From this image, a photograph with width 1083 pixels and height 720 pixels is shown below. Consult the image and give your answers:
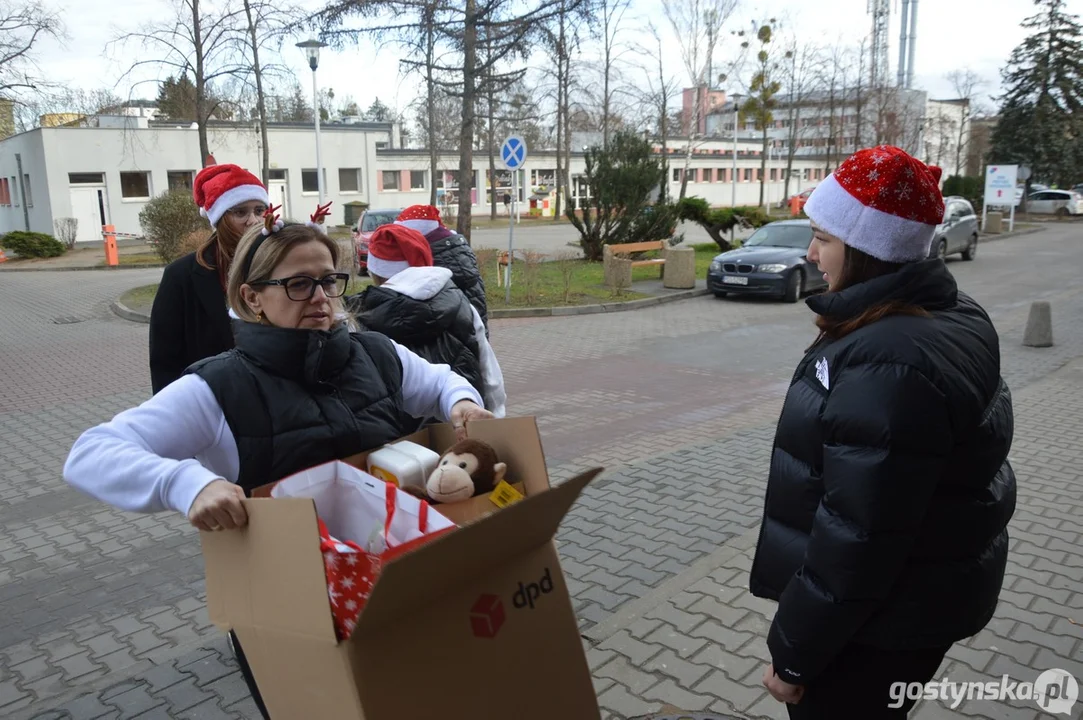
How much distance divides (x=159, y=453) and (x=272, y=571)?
0.58 meters

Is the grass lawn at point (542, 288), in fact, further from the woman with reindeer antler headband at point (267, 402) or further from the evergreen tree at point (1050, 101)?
the evergreen tree at point (1050, 101)

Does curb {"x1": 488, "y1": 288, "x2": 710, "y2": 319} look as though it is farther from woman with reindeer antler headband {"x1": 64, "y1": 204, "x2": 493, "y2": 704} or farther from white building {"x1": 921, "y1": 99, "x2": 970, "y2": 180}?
white building {"x1": 921, "y1": 99, "x2": 970, "y2": 180}

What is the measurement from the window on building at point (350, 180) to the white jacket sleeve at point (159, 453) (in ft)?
147

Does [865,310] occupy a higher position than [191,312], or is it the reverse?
[865,310]

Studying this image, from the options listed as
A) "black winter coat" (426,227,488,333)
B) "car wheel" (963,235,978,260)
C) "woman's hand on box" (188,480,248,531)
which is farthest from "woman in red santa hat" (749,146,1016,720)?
"car wheel" (963,235,978,260)

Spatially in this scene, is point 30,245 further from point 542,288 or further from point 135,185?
point 542,288

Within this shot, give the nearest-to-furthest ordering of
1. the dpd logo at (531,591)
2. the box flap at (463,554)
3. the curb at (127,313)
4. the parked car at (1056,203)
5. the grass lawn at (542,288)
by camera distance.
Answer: the box flap at (463,554), the dpd logo at (531,591), the curb at (127,313), the grass lawn at (542,288), the parked car at (1056,203)

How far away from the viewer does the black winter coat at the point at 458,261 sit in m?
4.41

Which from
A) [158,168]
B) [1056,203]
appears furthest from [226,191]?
[1056,203]

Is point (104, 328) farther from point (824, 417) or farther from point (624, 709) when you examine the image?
point (824, 417)

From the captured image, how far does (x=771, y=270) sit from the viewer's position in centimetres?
1554

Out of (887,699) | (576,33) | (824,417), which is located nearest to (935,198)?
(824,417)


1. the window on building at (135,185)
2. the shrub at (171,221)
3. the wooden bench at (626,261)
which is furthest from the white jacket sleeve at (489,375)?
the window on building at (135,185)

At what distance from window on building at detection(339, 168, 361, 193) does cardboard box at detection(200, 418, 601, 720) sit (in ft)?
149
